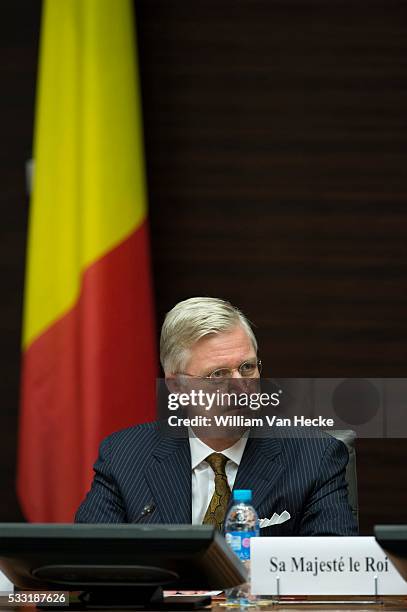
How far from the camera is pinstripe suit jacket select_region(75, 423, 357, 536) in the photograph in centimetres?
257

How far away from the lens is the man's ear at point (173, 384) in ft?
8.29

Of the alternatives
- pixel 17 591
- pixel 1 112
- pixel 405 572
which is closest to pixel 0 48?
pixel 1 112

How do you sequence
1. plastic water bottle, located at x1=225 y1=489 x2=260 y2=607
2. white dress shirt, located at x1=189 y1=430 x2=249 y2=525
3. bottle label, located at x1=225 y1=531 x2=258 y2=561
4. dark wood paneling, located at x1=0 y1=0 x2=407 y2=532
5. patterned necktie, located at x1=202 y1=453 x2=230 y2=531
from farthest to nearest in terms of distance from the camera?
dark wood paneling, located at x1=0 y1=0 x2=407 y2=532 → white dress shirt, located at x1=189 y1=430 x2=249 y2=525 → patterned necktie, located at x1=202 y1=453 x2=230 y2=531 → bottle label, located at x1=225 y1=531 x2=258 y2=561 → plastic water bottle, located at x1=225 y1=489 x2=260 y2=607

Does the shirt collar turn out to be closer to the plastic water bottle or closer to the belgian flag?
the plastic water bottle

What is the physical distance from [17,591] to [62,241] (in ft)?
7.22

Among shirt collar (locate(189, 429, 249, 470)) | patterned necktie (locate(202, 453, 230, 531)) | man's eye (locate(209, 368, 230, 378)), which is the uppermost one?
man's eye (locate(209, 368, 230, 378))

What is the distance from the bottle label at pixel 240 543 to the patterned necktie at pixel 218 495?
0.61 feet

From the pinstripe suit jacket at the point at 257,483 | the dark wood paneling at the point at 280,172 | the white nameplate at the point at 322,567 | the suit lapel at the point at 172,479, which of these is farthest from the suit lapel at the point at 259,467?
the dark wood paneling at the point at 280,172

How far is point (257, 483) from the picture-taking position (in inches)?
102

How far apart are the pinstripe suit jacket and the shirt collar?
2cm

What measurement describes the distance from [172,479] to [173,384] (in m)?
0.25

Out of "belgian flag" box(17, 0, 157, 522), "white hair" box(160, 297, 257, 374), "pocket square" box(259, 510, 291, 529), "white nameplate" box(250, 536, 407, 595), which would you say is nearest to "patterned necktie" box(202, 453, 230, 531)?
"pocket square" box(259, 510, 291, 529)

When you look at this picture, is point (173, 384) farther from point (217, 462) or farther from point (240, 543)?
point (240, 543)

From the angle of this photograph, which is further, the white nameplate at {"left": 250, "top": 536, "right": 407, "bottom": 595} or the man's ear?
the man's ear
